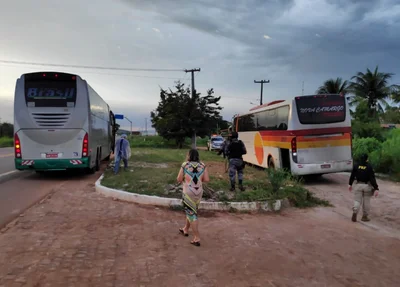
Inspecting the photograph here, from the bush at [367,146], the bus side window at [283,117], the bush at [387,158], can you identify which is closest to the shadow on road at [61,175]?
the bus side window at [283,117]

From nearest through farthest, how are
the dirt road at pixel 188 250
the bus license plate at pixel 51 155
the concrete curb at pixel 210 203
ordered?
the dirt road at pixel 188 250 < the concrete curb at pixel 210 203 < the bus license plate at pixel 51 155

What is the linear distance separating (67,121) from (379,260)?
9802mm

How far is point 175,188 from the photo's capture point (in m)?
8.93

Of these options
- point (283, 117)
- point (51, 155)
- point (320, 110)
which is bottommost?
point (51, 155)

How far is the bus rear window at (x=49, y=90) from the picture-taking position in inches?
437

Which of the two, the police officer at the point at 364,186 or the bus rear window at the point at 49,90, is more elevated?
the bus rear window at the point at 49,90

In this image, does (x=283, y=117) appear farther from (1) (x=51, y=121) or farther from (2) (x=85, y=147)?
(1) (x=51, y=121)

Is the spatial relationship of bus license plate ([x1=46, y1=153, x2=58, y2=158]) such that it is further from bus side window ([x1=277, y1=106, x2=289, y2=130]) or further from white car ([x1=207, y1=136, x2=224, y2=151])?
white car ([x1=207, y1=136, x2=224, y2=151])

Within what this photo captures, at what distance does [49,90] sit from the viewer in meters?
11.2

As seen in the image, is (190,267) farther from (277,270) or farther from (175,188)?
(175,188)

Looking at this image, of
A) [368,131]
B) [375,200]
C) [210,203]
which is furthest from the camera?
[368,131]

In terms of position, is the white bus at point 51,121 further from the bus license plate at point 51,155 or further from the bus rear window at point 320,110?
the bus rear window at point 320,110

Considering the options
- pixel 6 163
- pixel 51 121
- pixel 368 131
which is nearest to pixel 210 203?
pixel 51 121

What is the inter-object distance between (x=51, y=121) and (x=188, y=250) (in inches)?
321
